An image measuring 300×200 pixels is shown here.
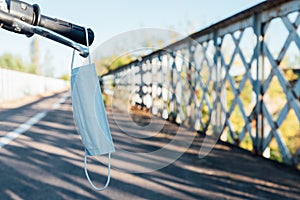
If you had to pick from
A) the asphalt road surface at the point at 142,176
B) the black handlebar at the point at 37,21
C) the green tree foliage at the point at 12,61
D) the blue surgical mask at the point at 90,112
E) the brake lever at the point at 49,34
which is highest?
the green tree foliage at the point at 12,61

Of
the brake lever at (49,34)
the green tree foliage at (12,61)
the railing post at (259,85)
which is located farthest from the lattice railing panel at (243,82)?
the green tree foliage at (12,61)

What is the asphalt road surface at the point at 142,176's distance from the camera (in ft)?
10.8

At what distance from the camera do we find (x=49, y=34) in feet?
4.30

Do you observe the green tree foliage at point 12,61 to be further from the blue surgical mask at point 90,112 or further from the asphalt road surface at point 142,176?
the blue surgical mask at point 90,112

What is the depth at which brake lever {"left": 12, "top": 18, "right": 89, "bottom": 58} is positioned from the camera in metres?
1.21

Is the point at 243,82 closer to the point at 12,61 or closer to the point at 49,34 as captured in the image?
the point at 49,34

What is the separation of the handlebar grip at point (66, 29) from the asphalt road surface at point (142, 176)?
6.76ft

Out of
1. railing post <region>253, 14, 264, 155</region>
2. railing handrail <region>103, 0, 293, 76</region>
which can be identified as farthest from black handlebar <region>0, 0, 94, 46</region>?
railing post <region>253, 14, 264, 155</region>

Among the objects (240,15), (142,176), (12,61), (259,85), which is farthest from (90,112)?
(12,61)

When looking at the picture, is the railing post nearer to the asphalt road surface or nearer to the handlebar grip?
the asphalt road surface

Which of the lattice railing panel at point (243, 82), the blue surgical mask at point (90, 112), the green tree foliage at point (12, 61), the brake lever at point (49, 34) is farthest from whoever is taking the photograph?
the green tree foliage at point (12, 61)

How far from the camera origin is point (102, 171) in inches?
162

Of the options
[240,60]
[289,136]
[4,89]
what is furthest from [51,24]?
[4,89]

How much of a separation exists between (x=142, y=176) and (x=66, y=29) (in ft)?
9.17
